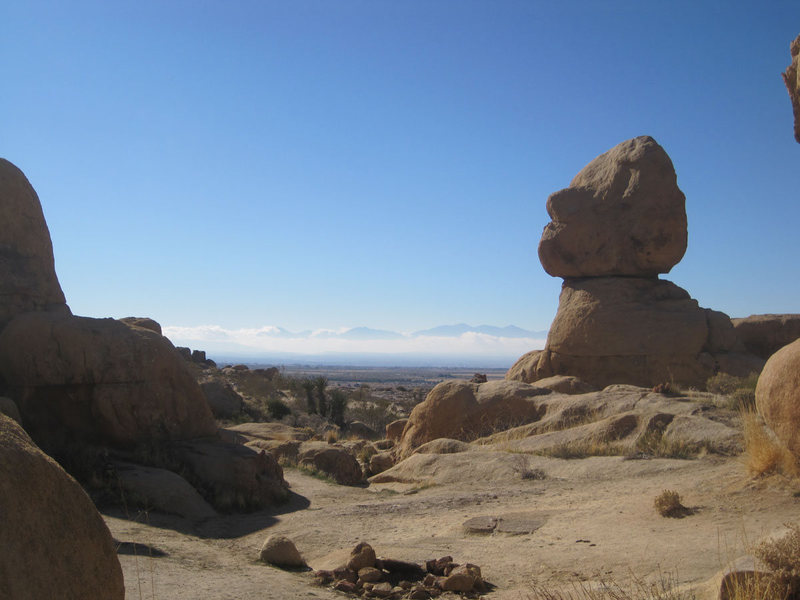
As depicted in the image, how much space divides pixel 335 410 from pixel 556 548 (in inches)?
848

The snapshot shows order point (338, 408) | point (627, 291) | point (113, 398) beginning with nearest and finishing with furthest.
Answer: point (113, 398) < point (627, 291) < point (338, 408)

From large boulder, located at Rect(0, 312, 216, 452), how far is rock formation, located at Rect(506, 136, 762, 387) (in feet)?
36.8

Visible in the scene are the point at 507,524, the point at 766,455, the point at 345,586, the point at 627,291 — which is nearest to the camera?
the point at 345,586

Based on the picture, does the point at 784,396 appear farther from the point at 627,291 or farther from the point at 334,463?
the point at 627,291

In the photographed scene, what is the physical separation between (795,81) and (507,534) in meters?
5.63

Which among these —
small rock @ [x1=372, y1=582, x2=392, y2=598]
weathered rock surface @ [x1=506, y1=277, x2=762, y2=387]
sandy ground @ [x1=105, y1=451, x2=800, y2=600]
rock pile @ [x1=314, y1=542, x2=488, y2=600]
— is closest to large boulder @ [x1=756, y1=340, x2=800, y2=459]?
sandy ground @ [x1=105, y1=451, x2=800, y2=600]

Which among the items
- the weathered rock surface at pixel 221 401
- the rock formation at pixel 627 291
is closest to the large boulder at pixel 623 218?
the rock formation at pixel 627 291

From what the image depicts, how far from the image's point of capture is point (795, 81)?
6.92 m

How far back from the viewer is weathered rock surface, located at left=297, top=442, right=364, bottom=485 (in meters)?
12.8

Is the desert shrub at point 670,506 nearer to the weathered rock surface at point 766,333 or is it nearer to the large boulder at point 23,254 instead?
the large boulder at point 23,254

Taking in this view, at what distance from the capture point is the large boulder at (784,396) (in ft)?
22.5

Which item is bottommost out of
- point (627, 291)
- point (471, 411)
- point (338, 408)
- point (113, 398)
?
point (338, 408)

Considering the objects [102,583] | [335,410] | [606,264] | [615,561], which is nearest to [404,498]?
[615,561]

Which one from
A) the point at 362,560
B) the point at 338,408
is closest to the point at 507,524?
the point at 362,560
